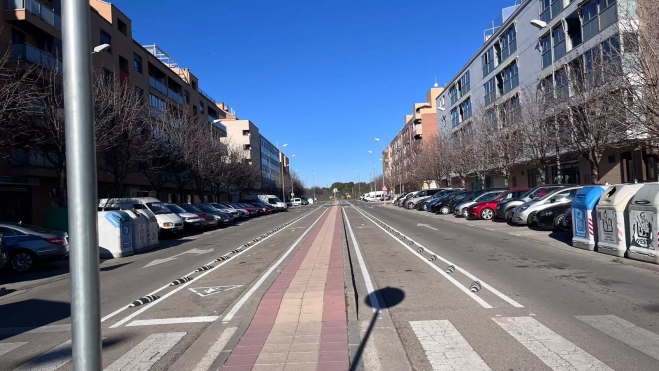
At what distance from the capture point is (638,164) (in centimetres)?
2770

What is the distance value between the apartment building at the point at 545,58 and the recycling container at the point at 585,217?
719cm

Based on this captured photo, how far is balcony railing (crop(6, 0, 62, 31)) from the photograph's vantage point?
26391mm

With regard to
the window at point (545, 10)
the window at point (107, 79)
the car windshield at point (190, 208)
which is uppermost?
the window at point (545, 10)

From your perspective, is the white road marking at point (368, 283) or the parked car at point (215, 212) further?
the parked car at point (215, 212)

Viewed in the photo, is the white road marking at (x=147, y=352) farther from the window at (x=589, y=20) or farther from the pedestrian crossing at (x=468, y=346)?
the window at (x=589, y=20)

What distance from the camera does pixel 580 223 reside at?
1400 cm

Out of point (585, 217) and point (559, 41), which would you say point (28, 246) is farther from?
point (559, 41)

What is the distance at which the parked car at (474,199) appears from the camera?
97.6 feet

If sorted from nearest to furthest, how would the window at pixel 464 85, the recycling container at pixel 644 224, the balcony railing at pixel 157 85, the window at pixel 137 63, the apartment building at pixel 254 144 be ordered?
1. the recycling container at pixel 644 224
2. the window at pixel 137 63
3. the balcony railing at pixel 157 85
4. the window at pixel 464 85
5. the apartment building at pixel 254 144

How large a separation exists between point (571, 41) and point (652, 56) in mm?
16608

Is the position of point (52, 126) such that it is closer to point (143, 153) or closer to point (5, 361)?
point (143, 153)

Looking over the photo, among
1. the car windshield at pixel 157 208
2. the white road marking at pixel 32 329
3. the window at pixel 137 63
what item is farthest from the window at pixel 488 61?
the white road marking at pixel 32 329

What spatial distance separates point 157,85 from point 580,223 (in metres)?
42.4

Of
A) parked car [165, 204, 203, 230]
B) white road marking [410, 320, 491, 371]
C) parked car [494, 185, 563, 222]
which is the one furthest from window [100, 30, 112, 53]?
white road marking [410, 320, 491, 371]
